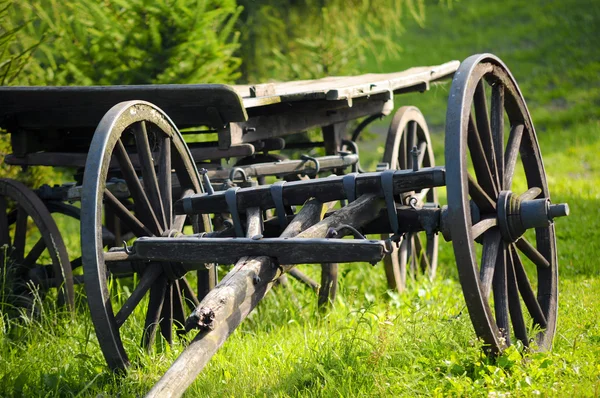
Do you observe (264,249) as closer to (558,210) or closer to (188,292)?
(188,292)

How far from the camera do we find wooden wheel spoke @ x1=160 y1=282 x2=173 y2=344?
4.37 metres

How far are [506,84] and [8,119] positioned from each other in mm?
3226

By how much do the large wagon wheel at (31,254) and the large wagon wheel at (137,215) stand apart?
0.65 meters

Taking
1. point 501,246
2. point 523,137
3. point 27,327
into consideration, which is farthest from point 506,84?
point 27,327

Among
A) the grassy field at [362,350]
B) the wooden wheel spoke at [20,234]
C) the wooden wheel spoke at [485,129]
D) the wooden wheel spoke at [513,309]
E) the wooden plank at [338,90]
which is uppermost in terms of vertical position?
the wooden plank at [338,90]

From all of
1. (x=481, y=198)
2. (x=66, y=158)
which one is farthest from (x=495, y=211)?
(x=66, y=158)

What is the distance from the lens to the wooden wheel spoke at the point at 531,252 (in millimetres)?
4199

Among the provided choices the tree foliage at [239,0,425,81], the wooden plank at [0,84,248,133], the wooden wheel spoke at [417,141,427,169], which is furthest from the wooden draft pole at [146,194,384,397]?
the tree foliage at [239,0,425,81]

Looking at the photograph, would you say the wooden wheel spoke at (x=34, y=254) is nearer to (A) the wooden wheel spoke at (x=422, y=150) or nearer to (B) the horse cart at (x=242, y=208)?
(B) the horse cart at (x=242, y=208)

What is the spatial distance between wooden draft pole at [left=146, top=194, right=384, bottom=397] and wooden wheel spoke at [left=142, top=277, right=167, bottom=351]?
25.3 inches

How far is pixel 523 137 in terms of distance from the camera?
464 cm

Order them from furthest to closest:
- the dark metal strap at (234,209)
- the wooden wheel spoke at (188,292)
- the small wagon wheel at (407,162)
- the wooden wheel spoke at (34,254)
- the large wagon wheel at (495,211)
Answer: the small wagon wheel at (407,162), the wooden wheel spoke at (34,254), the wooden wheel spoke at (188,292), the dark metal strap at (234,209), the large wagon wheel at (495,211)

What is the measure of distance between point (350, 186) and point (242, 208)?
0.58m

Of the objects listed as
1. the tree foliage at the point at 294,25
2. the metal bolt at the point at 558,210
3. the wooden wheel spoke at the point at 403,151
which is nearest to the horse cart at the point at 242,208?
the metal bolt at the point at 558,210
